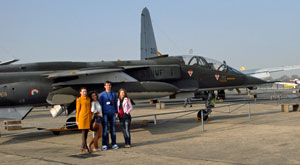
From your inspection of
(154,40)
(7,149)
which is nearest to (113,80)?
(7,149)

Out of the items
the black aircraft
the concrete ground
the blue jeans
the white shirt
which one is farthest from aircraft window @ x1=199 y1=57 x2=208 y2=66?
the white shirt

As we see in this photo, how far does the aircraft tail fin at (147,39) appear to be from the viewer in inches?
1768

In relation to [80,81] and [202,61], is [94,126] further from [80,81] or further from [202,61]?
[202,61]

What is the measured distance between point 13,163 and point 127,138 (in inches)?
113

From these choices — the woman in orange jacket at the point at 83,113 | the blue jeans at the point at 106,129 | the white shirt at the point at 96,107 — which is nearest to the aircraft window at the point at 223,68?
the blue jeans at the point at 106,129

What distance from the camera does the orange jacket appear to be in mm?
7926

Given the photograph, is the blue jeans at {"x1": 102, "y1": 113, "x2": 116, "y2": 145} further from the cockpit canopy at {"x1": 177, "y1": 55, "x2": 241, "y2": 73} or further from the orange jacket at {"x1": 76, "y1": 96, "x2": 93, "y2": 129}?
the cockpit canopy at {"x1": 177, "y1": 55, "x2": 241, "y2": 73}

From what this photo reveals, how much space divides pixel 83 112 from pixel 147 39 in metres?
38.1

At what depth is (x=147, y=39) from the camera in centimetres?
4534

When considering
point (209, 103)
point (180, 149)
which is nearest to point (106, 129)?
point (180, 149)

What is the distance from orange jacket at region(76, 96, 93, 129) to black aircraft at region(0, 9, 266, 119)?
9.98ft

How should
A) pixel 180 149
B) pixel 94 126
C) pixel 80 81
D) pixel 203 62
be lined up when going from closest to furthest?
pixel 180 149
pixel 94 126
pixel 80 81
pixel 203 62

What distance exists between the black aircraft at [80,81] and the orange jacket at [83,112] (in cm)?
304

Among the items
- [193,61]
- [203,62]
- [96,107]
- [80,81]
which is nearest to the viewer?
[96,107]
